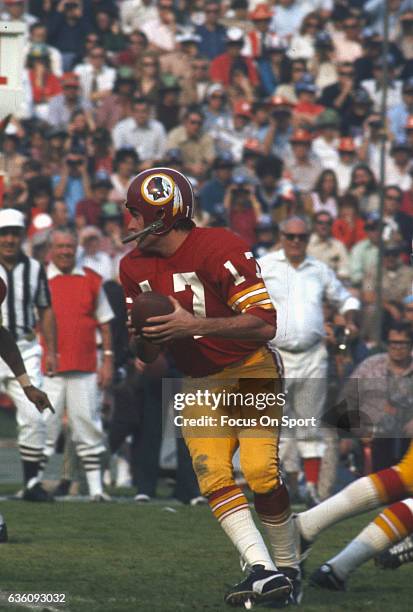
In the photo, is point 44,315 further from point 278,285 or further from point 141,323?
point 141,323

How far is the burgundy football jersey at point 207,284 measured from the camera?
6145 mm

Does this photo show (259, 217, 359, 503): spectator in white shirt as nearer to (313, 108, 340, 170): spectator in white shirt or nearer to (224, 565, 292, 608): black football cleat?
(224, 565, 292, 608): black football cleat

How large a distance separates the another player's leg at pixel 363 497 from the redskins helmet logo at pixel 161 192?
1.40 meters

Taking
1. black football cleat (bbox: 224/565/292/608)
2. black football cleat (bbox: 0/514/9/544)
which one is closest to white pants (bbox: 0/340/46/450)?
black football cleat (bbox: 0/514/9/544)

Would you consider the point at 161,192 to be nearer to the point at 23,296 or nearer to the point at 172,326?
the point at 172,326

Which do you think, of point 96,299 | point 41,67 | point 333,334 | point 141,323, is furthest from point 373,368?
point 41,67

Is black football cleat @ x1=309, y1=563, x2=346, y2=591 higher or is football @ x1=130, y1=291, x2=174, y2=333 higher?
→ football @ x1=130, y1=291, x2=174, y2=333

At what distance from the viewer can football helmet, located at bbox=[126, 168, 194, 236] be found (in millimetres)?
6289

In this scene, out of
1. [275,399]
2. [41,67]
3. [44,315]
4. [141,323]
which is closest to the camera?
[141,323]

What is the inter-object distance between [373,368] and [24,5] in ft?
28.3

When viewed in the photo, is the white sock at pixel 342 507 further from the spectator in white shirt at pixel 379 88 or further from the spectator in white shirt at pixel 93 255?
the spectator in white shirt at pixel 379 88

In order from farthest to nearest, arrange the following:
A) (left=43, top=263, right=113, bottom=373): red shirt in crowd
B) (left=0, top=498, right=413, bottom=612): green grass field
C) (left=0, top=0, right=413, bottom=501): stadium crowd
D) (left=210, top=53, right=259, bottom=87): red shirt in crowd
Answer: (left=210, top=53, right=259, bottom=87): red shirt in crowd, (left=0, top=0, right=413, bottom=501): stadium crowd, (left=43, top=263, right=113, bottom=373): red shirt in crowd, (left=0, top=498, right=413, bottom=612): green grass field

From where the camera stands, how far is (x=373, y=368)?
→ 10555 millimetres

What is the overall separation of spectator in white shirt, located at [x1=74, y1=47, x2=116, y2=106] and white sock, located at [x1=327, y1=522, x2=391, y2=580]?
1135cm
